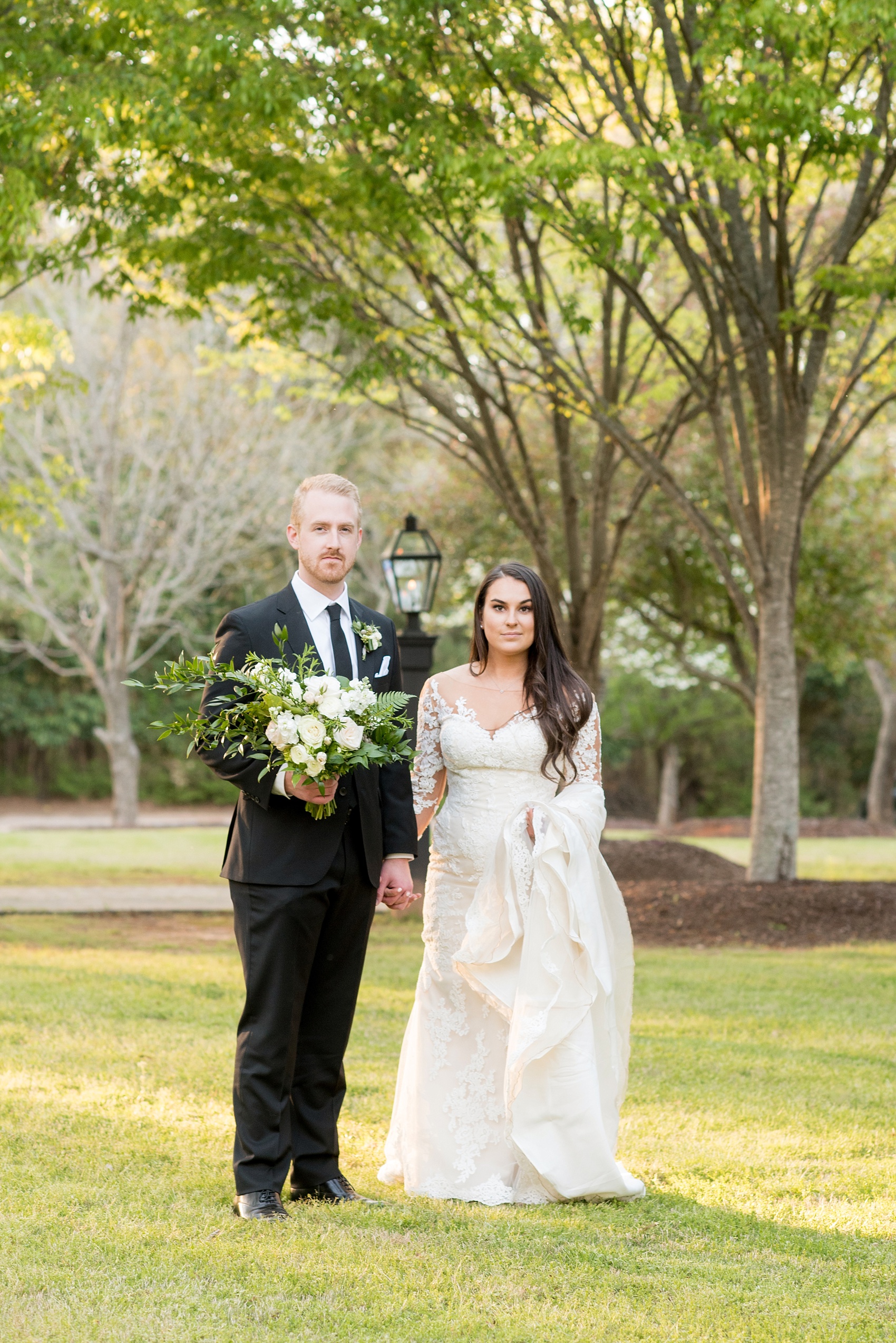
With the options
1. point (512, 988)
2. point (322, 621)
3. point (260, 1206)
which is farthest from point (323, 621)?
point (260, 1206)

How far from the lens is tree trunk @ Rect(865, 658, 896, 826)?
25562 mm

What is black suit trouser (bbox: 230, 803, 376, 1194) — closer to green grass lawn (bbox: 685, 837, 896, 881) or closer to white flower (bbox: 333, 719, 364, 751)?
white flower (bbox: 333, 719, 364, 751)

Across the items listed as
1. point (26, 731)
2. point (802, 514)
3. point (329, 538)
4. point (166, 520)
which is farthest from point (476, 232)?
point (26, 731)

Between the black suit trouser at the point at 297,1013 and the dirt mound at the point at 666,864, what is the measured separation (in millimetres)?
8659

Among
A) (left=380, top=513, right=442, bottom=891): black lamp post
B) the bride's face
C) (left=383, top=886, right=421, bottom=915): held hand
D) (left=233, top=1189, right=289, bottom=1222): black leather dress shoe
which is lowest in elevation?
(left=233, top=1189, right=289, bottom=1222): black leather dress shoe

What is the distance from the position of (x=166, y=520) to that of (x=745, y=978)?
18477 millimetres

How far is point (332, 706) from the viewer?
3781mm

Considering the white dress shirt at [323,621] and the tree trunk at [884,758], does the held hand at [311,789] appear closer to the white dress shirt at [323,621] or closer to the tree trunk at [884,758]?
the white dress shirt at [323,621]

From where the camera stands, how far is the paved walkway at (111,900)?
1155cm

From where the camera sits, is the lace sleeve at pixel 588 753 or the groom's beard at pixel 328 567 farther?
the lace sleeve at pixel 588 753

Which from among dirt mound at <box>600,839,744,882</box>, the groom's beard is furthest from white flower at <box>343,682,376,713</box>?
dirt mound at <box>600,839,744,882</box>

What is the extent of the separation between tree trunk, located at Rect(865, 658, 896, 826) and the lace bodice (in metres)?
22.0

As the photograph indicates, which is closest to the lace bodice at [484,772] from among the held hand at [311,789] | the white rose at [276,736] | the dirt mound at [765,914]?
the held hand at [311,789]

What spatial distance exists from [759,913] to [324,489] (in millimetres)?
7756
